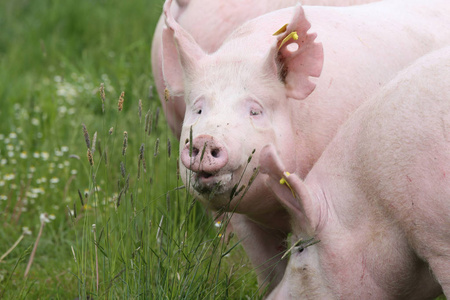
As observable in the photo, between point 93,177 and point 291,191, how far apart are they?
846 mm

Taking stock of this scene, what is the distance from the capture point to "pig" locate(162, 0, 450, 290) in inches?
126

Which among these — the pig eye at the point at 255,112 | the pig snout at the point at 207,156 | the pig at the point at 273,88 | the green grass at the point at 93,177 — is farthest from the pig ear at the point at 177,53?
the pig snout at the point at 207,156

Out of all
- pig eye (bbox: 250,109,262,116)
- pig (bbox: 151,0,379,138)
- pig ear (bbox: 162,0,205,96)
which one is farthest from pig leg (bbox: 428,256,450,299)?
pig (bbox: 151,0,379,138)

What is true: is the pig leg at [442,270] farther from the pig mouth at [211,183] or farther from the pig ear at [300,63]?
the pig ear at [300,63]

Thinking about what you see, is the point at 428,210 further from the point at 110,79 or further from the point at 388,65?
the point at 110,79

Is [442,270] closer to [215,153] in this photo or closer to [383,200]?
[383,200]

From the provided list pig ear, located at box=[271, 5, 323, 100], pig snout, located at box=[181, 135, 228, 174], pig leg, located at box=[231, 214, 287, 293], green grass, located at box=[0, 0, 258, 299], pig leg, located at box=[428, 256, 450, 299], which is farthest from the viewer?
pig leg, located at box=[231, 214, 287, 293]

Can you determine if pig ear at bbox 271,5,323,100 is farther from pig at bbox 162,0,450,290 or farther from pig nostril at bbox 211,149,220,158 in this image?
pig nostril at bbox 211,149,220,158

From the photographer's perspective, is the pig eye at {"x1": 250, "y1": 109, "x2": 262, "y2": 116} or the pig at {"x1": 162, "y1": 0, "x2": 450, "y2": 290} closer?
the pig at {"x1": 162, "y1": 0, "x2": 450, "y2": 290}

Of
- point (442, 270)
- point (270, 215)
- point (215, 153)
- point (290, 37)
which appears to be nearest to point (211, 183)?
point (215, 153)

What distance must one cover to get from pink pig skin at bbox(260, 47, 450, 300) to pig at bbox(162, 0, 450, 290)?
0.83 feet

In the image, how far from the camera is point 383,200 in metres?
2.97

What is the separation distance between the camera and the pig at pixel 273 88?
3.21m

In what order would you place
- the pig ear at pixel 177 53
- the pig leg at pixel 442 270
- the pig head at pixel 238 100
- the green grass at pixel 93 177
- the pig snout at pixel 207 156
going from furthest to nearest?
the pig ear at pixel 177 53, the green grass at pixel 93 177, the pig head at pixel 238 100, the pig snout at pixel 207 156, the pig leg at pixel 442 270
